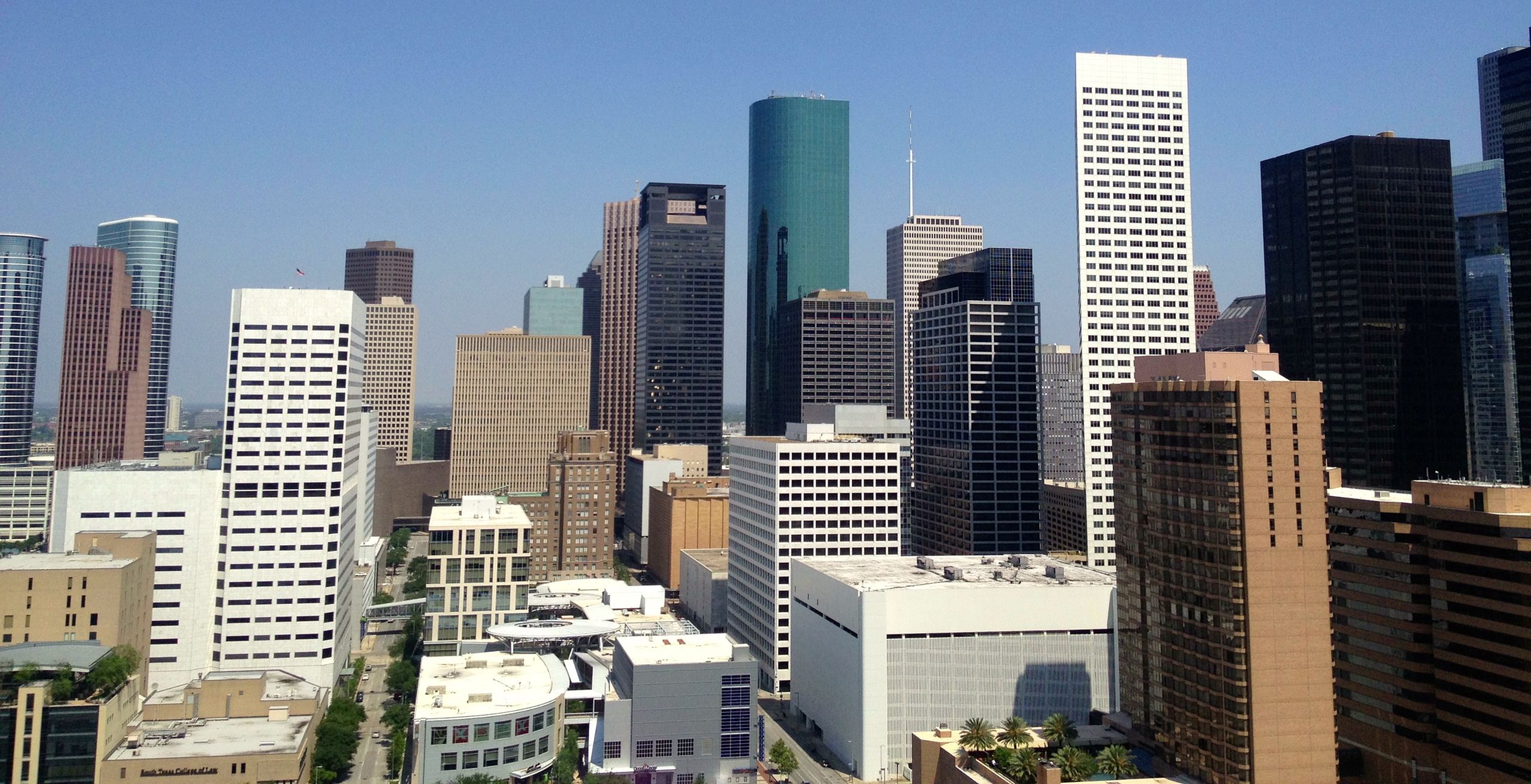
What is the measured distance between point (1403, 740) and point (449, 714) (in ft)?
339

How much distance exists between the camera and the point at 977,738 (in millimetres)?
107250

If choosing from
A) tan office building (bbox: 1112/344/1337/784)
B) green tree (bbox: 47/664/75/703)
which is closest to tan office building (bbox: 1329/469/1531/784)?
tan office building (bbox: 1112/344/1337/784)

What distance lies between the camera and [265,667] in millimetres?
150125

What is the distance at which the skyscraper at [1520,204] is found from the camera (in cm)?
17712

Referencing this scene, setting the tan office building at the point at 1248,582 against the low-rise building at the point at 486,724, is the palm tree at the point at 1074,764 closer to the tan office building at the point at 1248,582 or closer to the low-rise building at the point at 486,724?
the tan office building at the point at 1248,582

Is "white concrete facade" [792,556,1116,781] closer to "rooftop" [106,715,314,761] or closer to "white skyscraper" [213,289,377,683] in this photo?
"rooftop" [106,715,314,761]

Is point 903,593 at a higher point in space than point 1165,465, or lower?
lower

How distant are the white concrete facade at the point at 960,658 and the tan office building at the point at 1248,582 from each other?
→ 2820 centimetres

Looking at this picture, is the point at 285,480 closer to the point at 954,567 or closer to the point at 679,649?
the point at 679,649

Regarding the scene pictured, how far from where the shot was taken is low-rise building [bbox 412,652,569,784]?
4592 inches

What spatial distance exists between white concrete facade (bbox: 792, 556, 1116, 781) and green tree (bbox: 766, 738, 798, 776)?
26.7 feet

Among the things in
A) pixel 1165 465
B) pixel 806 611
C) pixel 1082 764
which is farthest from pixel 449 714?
pixel 1165 465

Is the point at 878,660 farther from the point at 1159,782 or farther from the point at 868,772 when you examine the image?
the point at 1159,782

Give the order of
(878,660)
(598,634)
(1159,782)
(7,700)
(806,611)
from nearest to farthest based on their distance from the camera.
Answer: (1159,782)
(7,700)
(878,660)
(806,611)
(598,634)
